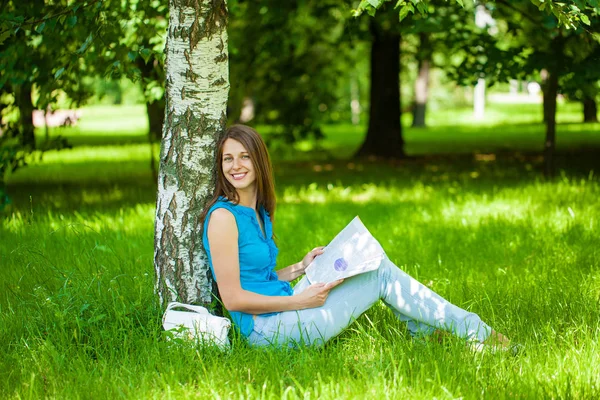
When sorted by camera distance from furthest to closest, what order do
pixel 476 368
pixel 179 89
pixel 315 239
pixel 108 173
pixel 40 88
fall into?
pixel 108 173 → pixel 40 88 → pixel 315 239 → pixel 179 89 → pixel 476 368

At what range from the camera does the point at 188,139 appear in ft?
12.4

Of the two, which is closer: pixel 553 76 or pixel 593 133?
pixel 553 76

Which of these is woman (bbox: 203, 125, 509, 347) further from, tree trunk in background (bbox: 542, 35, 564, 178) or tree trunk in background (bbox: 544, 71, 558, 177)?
tree trunk in background (bbox: 544, 71, 558, 177)

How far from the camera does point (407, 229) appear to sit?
21.3ft

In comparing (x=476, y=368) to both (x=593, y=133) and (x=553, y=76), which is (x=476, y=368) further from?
(x=593, y=133)

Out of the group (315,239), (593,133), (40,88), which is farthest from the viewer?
(593,133)

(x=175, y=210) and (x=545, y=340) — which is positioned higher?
(x=175, y=210)

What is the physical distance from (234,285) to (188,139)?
897 millimetres

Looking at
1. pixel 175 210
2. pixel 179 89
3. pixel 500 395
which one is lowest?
pixel 500 395

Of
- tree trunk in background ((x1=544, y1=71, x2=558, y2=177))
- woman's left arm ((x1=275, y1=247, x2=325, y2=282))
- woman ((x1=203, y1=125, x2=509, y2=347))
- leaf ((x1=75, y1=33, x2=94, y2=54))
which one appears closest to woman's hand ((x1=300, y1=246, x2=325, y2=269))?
woman's left arm ((x1=275, y1=247, x2=325, y2=282))

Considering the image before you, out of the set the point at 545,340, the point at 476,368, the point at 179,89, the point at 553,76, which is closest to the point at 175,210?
the point at 179,89

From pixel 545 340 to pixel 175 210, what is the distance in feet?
6.54

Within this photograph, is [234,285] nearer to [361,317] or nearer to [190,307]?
[190,307]

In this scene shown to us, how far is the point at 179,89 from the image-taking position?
3797 millimetres
